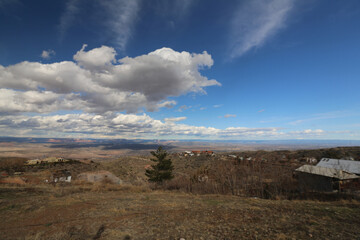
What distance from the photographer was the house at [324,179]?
18.7 meters

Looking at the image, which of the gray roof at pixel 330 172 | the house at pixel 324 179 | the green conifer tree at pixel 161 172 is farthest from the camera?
the green conifer tree at pixel 161 172

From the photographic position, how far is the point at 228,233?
19.2 ft

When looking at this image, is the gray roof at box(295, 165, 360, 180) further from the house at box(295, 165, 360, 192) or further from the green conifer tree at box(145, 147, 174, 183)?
the green conifer tree at box(145, 147, 174, 183)

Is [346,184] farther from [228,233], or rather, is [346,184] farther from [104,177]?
[104,177]

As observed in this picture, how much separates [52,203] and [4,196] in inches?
190

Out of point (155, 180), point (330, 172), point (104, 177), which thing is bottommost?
point (155, 180)

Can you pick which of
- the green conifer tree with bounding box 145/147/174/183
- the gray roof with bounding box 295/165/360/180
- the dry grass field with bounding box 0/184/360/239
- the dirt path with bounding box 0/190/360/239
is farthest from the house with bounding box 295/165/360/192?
the green conifer tree with bounding box 145/147/174/183

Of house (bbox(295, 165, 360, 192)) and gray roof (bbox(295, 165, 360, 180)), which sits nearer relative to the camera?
house (bbox(295, 165, 360, 192))

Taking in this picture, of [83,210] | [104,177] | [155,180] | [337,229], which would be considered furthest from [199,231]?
[155,180]

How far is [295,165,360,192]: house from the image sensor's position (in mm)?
A: 18734

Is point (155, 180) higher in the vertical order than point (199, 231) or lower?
lower

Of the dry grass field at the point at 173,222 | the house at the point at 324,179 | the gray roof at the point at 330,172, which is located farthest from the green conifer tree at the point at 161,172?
the dry grass field at the point at 173,222

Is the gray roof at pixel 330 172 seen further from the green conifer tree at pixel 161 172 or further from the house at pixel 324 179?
the green conifer tree at pixel 161 172

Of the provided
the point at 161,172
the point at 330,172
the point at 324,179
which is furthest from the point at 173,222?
the point at 161,172
